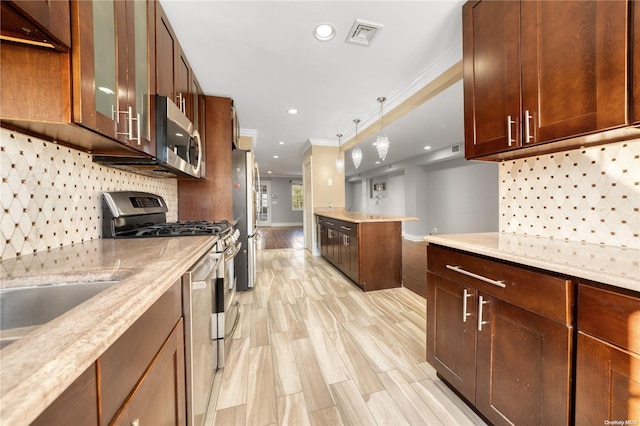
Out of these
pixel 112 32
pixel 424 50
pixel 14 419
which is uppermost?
pixel 424 50

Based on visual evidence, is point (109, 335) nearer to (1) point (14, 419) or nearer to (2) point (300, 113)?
(1) point (14, 419)

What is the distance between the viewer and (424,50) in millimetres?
2213

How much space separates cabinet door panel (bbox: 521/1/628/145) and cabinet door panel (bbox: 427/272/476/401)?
0.86 m

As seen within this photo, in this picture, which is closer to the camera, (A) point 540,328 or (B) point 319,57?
(A) point 540,328

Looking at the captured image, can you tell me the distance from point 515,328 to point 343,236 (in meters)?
2.56

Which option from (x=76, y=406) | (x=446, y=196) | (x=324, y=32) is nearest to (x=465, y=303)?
(x=76, y=406)

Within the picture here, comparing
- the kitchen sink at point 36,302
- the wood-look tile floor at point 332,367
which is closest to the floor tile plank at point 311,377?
the wood-look tile floor at point 332,367

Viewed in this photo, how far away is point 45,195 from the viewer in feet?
3.61

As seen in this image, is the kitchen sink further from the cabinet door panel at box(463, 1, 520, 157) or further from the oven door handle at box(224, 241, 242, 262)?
the cabinet door panel at box(463, 1, 520, 157)

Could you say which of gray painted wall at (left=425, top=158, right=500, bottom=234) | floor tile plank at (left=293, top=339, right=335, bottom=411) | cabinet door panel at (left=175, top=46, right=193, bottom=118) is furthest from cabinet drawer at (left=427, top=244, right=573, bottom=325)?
gray painted wall at (left=425, top=158, right=500, bottom=234)

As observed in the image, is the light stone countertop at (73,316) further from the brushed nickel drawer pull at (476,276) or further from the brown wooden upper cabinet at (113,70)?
the brushed nickel drawer pull at (476,276)

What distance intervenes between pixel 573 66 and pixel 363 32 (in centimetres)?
140

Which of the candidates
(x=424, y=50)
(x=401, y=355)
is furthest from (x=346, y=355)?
(x=424, y=50)

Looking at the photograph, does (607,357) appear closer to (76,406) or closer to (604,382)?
(604,382)
